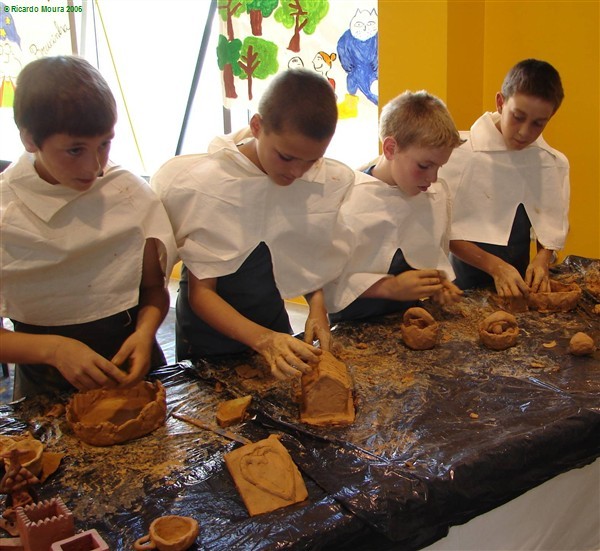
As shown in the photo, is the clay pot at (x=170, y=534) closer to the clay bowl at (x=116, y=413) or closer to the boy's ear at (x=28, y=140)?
the clay bowl at (x=116, y=413)

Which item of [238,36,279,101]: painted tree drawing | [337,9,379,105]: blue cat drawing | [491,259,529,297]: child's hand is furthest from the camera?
[238,36,279,101]: painted tree drawing

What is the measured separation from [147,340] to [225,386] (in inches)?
11.1

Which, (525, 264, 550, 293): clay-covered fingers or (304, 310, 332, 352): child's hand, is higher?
(304, 310, 332, 352): child's hand

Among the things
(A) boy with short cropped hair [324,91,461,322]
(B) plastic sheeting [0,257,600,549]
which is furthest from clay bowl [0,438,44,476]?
(A) boy with short cropped hair [324,91,461,322]

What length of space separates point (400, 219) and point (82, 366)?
141 cm

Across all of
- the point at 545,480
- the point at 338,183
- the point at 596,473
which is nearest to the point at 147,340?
the point at 338,183

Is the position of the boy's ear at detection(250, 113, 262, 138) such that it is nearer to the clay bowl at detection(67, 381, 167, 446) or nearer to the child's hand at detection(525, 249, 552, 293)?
the clay bowl at detection(67, 381, 167, 446)

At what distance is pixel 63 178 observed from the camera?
1.67m

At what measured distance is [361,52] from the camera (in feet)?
15.1

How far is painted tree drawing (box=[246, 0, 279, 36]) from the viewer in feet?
16.3

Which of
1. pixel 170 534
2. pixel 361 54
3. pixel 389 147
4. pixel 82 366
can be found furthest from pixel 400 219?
pixel 361 54

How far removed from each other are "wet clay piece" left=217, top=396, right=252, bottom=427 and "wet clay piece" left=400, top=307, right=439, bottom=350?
0.70 metres

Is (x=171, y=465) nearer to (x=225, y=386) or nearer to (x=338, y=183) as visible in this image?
(x=225, y=386)

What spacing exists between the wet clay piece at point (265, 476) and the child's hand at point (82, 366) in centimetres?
44
